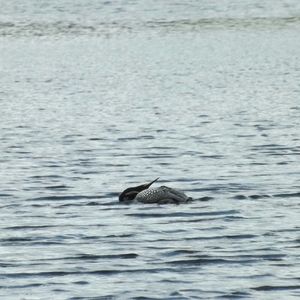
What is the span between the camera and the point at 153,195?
25.3m

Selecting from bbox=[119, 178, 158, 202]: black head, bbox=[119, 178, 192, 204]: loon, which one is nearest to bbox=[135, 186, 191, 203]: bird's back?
bbox=[119, 178, 192, 204]: loon

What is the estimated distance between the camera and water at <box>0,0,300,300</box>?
1955 centimetres

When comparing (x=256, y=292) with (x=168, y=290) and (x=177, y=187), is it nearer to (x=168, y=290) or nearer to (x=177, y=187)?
(x=168, y=290)

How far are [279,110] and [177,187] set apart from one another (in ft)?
51.7

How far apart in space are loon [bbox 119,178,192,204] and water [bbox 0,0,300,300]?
25 cm

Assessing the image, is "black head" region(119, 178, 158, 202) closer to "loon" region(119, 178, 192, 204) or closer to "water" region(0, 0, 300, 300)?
"loon" region(119, 178, 192, 204)

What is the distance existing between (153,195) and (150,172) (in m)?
4.92

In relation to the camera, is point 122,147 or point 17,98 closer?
point 122,147

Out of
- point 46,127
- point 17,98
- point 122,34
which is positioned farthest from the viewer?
point 122,34

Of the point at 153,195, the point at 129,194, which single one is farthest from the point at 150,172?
the point at 153,195

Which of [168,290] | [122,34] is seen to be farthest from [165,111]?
[122,34]

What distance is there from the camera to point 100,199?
2633 cm

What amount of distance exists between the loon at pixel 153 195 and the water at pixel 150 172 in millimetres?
254

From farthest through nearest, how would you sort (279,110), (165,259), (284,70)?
1. (284,70)
2. (279,110)
3. (165,259)
